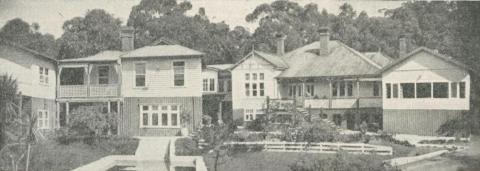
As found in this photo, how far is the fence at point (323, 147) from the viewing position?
51.6ft

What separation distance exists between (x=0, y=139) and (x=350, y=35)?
62.9 ft

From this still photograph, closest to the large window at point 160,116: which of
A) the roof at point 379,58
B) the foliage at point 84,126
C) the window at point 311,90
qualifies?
the foliage at point 84,126

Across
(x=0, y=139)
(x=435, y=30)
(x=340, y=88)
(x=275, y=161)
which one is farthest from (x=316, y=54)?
(x=0, y=139)

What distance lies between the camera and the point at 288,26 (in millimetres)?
26172

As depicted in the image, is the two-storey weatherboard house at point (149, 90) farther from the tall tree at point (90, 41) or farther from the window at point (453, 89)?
the window at point (453, 89)

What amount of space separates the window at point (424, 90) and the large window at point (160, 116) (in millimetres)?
8147

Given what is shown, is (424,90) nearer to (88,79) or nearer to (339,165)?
(339,165)

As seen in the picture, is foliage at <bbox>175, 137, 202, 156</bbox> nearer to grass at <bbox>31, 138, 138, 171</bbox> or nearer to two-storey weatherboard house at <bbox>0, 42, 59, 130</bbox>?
grass at <bbox>31, 138, 138, 171</bbox>

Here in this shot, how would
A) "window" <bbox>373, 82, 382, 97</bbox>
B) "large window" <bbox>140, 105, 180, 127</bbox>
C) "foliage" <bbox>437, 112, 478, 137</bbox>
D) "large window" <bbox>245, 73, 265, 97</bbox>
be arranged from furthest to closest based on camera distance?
"large window" <bbox>245, 73, 265, 97</bbox>, "window" <bbox>373, 82, 382, 97</bbox>, "large window" <bbox>140, 105, 180, 127</bbox>, "foliage" <bbox>437, 112, 478, 137</bbox>

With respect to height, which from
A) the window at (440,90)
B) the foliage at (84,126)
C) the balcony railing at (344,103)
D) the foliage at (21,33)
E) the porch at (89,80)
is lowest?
the foliage at (84,126)

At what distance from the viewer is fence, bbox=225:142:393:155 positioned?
15728 millimetres

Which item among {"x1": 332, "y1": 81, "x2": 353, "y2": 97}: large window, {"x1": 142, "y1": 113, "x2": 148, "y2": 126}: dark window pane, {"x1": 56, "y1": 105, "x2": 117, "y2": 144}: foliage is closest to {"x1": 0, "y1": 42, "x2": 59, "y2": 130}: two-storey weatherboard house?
{"x1": 56, "y1": 105, "x2": 117, "y2": 144}: foliage

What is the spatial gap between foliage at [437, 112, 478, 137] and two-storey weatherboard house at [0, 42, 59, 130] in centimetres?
1096

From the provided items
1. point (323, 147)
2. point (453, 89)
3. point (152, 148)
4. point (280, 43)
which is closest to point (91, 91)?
point (152, 148)
